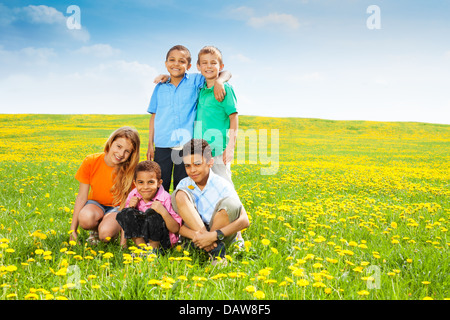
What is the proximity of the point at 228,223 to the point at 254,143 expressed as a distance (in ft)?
80.4

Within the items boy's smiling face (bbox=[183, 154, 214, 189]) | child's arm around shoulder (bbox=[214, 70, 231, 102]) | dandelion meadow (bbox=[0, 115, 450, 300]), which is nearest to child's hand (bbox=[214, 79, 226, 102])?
child's arm around shoulder (bbox=[214, 70, 231, 102])

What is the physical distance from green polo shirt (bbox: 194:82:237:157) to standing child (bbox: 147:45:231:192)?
0.14 m

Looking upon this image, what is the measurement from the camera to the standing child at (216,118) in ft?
13.1

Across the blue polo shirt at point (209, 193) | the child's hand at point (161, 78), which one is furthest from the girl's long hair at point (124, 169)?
the child's hand at point (161, 78)

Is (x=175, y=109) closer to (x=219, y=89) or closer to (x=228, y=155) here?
(x=219, y=89)

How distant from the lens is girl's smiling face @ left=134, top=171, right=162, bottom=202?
3.44 meters

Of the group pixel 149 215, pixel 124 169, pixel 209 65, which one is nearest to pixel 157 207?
pixel 149 215

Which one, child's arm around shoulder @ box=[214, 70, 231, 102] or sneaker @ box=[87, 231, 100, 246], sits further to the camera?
child's arm around shoulder @ box=[214, 70, 231, 102]

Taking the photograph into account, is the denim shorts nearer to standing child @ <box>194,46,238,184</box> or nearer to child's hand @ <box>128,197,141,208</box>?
child's hand @ <box>128,197,141,208</box>

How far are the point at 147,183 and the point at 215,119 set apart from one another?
1142 millimetres

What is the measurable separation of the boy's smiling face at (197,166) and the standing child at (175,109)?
0.79 meters
